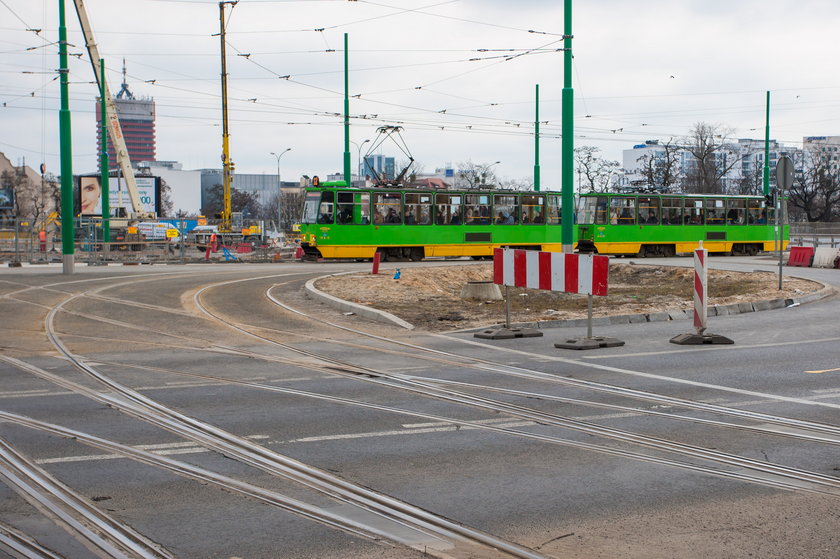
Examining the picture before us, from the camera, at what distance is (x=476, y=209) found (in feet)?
127

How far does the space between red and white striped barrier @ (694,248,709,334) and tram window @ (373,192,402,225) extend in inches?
983

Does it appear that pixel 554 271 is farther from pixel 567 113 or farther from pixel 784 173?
pixel 567 113

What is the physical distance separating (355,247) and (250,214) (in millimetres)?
124048

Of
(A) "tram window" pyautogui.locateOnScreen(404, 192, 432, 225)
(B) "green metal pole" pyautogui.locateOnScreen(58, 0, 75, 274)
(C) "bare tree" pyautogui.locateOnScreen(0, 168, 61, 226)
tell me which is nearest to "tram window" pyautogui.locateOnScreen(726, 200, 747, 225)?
(A) "tram window" pyautogui.locateOnScreen(404, 192, 432, 225)

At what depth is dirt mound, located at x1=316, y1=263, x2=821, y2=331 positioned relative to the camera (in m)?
16.0

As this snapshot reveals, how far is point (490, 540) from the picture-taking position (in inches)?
181

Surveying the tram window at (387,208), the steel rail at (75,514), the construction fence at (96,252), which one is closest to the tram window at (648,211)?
the tram window at (387,208)

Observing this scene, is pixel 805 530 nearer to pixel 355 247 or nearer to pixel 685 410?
pixel 685 410

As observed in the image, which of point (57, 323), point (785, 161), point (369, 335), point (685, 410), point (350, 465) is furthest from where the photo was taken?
point (785, 161)

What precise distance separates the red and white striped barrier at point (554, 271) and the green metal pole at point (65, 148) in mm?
16976

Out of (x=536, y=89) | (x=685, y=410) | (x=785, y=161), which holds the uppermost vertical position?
(x=536, y=89)

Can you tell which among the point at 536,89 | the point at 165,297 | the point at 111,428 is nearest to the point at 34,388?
the point at 111,428

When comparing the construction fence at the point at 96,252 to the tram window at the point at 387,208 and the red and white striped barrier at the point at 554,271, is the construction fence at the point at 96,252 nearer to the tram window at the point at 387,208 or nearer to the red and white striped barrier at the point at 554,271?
the tram window at the point at 387,208

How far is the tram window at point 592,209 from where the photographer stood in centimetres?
4069
